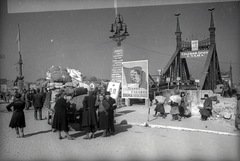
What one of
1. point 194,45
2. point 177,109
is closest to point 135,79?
point 177,109

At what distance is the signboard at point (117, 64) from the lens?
1252cm

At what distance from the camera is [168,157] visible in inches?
170

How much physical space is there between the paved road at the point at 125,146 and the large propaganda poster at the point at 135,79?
121 inches

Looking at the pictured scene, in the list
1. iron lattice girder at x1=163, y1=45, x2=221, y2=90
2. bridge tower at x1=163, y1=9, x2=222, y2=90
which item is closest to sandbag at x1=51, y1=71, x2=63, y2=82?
bridge tower at x1=163, y1=9, x2=222, y2=90

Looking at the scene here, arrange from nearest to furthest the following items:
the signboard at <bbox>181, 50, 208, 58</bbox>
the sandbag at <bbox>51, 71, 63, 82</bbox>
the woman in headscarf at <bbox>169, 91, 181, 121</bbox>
A: the woman in headscarf at <bbox>169, 91, 181, 121</bbox>
the sandbag at <bbox>51, 71, 63, 82</bbox>
the signboard at <bbox>181, 50, 208, 58</bbox>

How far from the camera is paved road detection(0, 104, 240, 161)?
4367mm

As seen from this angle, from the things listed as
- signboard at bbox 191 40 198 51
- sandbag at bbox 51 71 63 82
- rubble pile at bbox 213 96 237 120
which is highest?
signboard at bbox 191 40 198 51

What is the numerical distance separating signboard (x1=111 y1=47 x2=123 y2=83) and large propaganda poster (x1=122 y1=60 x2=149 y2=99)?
1.95 meters

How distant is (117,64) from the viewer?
12.6 meters

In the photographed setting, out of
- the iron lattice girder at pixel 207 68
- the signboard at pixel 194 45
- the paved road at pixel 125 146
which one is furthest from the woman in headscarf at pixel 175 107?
the signboard at pixel 194 45

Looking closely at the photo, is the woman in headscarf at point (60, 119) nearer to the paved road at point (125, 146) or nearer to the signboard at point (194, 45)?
the paved road at point (125, 146)

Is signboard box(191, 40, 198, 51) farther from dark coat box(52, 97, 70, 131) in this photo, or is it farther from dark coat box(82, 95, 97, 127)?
dark coat box(52, 97, 70, 131)

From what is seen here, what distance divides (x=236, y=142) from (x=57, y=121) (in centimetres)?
516

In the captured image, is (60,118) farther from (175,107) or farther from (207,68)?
(207,68)
